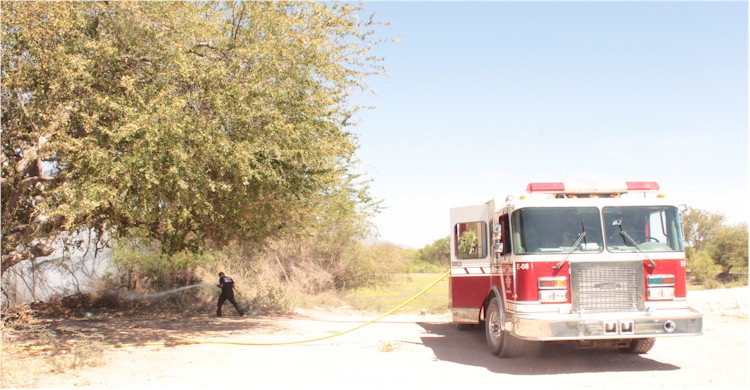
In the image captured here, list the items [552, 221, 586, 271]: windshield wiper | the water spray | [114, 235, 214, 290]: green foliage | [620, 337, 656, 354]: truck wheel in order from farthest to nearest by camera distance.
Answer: [114, 235, 214, 290]: green foliage < the water spray < [620, 337, 656, 354]: truck wheel < [552, 221, 586, 271]: windshield wiper

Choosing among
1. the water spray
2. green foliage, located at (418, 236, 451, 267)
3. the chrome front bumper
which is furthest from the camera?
green foliage, located at (418, 236, 451, 267)

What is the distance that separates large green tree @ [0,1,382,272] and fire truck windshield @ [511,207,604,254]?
16.1 feet

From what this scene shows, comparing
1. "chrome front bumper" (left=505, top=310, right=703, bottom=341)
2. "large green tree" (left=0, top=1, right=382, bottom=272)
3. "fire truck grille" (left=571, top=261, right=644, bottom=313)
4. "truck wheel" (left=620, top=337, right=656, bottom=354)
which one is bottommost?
"truck wheel" (left=620, top=337, right=656, bottom=354)

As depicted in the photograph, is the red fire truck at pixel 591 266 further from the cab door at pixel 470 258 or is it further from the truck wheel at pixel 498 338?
the cab door at pixel 470 258

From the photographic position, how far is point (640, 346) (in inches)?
444

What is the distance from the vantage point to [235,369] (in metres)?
10.6

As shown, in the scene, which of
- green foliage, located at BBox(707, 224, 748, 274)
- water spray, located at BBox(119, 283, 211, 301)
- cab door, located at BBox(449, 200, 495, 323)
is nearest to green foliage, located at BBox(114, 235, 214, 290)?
water spray, located at BBox(119, 283, 211, 301)

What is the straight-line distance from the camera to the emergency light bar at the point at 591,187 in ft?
34.3

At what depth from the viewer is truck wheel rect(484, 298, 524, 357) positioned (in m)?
10.8

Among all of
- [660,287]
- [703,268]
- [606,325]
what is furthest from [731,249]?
[606,325]

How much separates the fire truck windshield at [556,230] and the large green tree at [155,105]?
193 inches

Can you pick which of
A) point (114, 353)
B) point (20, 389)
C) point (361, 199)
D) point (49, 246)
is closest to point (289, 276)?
point (361, 199)

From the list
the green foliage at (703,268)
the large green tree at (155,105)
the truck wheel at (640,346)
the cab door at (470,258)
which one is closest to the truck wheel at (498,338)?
the cab door at (470,258)

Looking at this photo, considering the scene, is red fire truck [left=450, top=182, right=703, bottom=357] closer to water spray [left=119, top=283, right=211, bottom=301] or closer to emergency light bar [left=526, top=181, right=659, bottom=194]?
emergency light bar [left=526, top=181, right=659, bottom=194]
